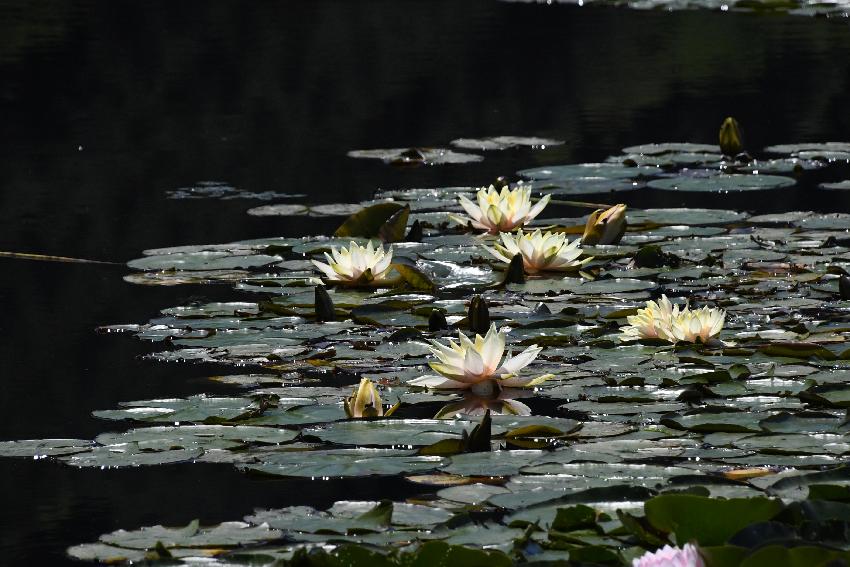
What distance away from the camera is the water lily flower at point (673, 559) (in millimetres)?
1912

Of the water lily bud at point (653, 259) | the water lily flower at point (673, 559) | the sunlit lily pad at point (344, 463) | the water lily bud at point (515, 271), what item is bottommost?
the water lily flower at point (673, 559)

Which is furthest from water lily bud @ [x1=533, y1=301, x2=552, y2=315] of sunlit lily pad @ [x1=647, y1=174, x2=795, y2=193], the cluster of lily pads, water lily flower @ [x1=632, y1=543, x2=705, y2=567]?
sunlit lily pad @ [x1=647, y1=174, x2=795, y2=193]

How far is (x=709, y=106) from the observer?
10055 mm

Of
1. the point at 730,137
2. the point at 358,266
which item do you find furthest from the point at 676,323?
the point at 730,137

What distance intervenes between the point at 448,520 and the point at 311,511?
0.32 meters

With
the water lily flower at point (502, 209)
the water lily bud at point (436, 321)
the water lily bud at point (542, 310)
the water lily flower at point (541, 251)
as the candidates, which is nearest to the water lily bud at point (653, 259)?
the water lily flower at point (541, 251)

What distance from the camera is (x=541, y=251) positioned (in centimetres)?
489

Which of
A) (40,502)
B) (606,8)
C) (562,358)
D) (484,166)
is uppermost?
(606,8)

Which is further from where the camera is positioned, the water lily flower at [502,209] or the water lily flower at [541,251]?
the water lily flower at [502,209]

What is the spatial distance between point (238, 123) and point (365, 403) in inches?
266

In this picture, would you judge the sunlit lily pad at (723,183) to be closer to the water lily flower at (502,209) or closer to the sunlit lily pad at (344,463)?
the water lily flower at (502,209)

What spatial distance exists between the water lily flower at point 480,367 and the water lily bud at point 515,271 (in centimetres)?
118

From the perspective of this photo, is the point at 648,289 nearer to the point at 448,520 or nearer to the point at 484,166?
the point at 448,520

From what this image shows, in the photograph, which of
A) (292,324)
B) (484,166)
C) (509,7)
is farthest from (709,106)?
(509,7)
